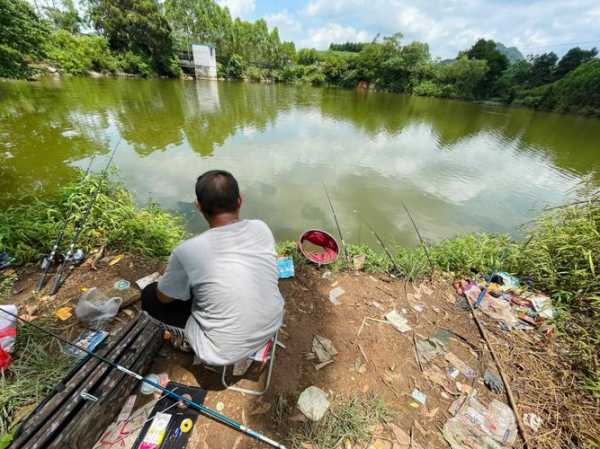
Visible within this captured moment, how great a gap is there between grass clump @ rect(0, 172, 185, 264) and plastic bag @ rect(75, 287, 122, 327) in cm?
78

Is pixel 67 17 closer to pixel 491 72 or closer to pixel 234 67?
pixel 234 67

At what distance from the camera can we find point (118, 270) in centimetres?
240

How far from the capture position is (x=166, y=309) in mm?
1460

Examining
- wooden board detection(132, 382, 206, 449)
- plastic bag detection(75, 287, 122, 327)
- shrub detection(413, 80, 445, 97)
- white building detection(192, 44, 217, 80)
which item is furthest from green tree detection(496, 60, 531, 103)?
plastic bag detection(75, 287, 122, 327)

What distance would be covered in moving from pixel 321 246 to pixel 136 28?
101 feet

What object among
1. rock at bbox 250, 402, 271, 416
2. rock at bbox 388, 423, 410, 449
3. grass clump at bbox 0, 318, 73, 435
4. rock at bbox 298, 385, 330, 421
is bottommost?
rock at bbox 388, 423, 410, 449

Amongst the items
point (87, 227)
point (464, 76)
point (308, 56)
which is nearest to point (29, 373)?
point (87, 227)

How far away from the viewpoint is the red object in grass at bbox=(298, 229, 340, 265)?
9.24 feet

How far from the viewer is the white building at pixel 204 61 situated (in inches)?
983

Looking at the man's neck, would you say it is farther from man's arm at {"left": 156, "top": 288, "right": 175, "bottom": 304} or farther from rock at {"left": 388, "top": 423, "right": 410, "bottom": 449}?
rock at {"left": 388, "top": 423, "right": 410, "bottom": 449}

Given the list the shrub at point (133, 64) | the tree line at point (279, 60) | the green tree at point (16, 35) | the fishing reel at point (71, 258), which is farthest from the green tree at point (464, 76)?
the fishing reel at point (71, 258)

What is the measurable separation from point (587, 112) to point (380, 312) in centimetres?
3537

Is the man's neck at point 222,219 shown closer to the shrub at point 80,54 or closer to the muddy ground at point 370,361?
the muddy ground at point 370,361

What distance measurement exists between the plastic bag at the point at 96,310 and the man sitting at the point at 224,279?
0.97m
